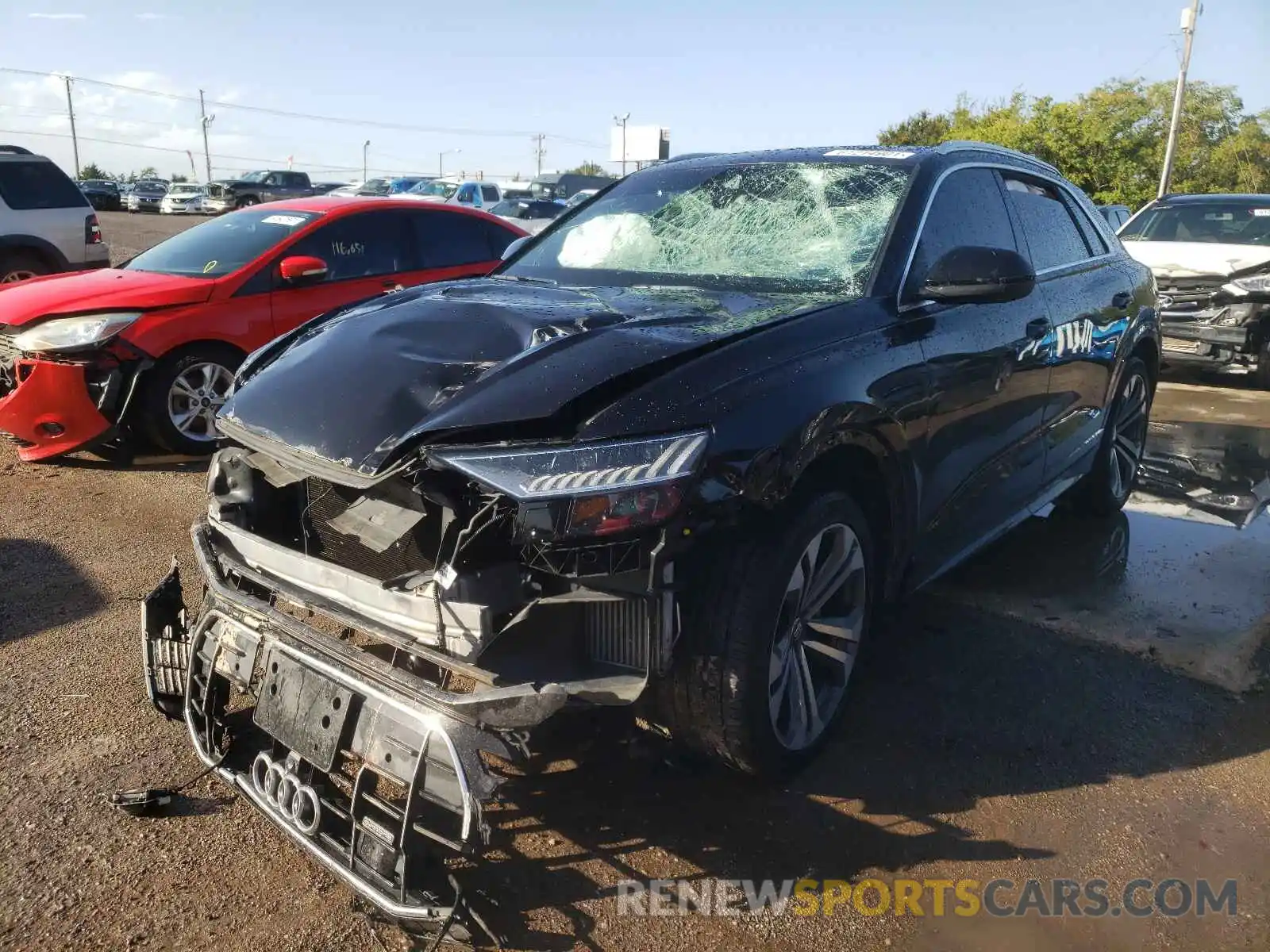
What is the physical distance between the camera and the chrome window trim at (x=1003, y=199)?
3.19 m

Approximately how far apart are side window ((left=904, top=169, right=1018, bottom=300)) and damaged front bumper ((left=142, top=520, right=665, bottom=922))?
6.21 ft

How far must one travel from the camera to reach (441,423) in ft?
7.52

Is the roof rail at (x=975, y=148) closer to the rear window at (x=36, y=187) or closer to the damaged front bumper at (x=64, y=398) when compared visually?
the damaged front bumper at (x=64, y=398)

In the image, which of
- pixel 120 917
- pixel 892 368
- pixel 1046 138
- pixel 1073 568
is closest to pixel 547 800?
pixel 120 917

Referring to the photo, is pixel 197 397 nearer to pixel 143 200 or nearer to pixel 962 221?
pixel 962 221

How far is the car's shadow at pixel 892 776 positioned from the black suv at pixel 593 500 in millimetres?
226

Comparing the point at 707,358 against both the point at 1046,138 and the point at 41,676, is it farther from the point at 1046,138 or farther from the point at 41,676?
the point at 1046,138

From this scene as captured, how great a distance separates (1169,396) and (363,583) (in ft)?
31.0

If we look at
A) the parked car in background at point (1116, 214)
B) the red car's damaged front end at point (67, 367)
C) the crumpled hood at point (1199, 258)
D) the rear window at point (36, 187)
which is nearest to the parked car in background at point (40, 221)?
the rear window at point (36, 187)

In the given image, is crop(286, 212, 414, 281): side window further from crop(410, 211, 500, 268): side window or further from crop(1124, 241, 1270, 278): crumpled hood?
crop(1124, 241, 1270, 278): crumpled hood

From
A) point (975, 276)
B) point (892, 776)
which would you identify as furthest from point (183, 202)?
point (892, 776)

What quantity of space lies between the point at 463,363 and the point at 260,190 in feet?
Result: 129

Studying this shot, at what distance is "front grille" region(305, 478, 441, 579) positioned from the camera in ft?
7.83

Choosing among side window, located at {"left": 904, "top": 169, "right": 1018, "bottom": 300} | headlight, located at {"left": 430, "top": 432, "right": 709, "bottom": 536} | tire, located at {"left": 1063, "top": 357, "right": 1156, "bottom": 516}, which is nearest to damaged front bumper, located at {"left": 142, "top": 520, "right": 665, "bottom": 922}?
headlight, located at {"left": 430, "top": 432, "right": 709, "bottom": 536}
